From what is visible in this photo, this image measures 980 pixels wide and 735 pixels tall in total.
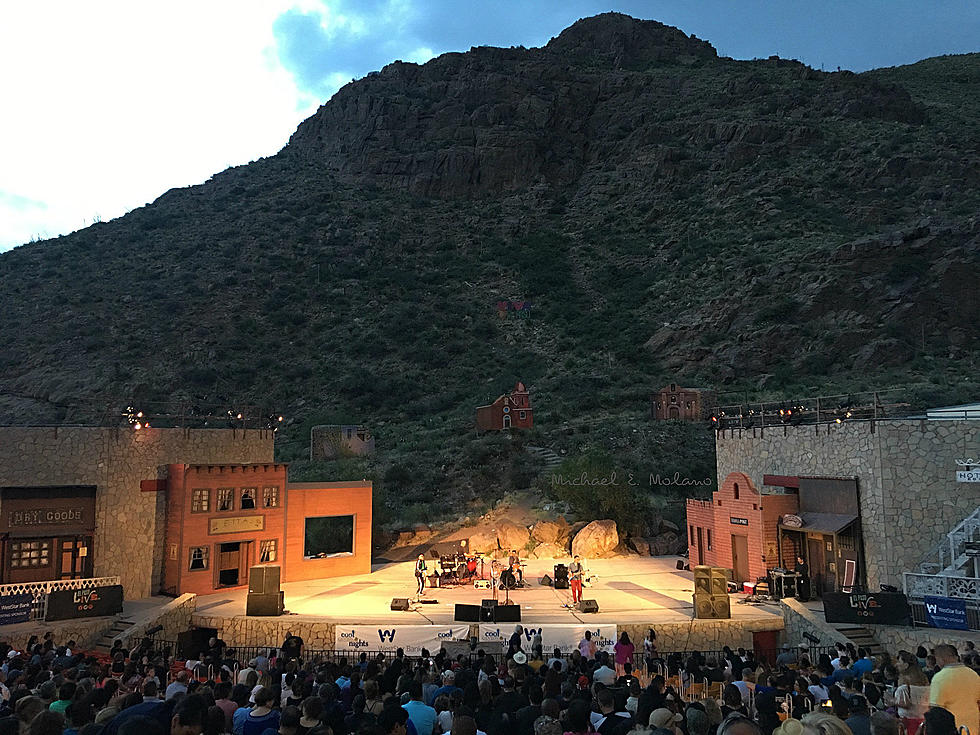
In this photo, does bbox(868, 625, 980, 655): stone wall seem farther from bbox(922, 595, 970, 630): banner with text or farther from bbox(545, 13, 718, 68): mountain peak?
bbox(545, 13, 718, 68): mountain peak

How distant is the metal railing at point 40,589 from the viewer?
19.9 m

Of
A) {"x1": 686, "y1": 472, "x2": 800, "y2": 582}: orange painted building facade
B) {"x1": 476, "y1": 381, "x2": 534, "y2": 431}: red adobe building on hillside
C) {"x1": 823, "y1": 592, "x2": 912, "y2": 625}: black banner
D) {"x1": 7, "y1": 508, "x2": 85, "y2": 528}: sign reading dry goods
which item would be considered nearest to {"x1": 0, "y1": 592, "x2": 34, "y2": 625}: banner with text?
{"x1": 7, "y1": 508, "x2": 85, "y2": 528}: sign reading dry goods

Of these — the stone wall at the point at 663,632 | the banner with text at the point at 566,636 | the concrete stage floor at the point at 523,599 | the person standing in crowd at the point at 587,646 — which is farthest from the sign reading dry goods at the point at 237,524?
the person standing in crowd at the point at 587,646

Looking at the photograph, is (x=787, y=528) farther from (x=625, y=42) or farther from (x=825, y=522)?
(x=625, y=42)

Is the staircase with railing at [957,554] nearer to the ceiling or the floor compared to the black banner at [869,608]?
nearer to the ceiling

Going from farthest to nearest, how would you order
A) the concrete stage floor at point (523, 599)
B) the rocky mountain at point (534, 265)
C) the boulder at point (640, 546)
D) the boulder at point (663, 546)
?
the rocky mountain at point (534, 265)
the boulder at point (663, 546)
the boulder at point (640, 546)
the concrete stage floor at point (523, 599)

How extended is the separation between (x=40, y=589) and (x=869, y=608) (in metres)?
22.6

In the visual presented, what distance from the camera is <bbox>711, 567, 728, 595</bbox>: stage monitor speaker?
20.4 m

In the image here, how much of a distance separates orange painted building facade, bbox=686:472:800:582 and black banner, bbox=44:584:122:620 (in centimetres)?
2043

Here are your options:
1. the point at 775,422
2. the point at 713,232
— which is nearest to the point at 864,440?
the point at 775,422

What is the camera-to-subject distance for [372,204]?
108m

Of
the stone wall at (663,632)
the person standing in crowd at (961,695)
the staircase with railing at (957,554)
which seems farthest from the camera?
the stone wall at (663,632)

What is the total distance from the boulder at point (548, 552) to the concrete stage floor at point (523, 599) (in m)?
3.17

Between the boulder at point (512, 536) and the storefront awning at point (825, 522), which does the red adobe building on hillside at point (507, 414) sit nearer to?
the boulder at point (512, 536)
